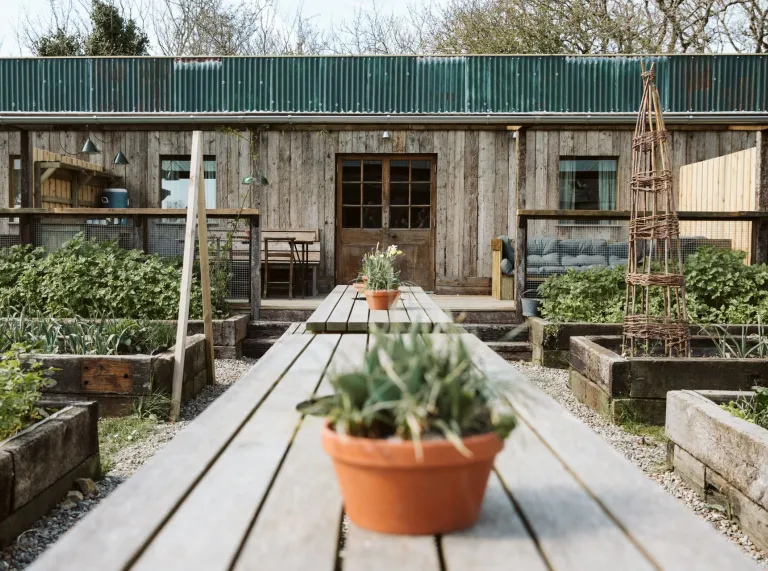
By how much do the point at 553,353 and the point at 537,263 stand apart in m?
1.38

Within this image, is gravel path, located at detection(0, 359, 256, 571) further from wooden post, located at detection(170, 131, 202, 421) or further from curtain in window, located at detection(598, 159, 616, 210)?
curtain in window, located at detection(598, 159, 616, 210)

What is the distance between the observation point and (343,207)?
431 inches

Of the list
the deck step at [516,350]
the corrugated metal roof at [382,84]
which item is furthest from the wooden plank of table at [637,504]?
the corrugated metal roof at [382,84]

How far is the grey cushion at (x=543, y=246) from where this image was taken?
26.3 feet

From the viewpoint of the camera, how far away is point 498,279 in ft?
32.4

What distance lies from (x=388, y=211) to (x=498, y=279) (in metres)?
1.96

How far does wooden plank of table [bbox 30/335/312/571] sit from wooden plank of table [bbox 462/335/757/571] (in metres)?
0.62

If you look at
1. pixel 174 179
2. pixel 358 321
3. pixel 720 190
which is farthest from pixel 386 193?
pixel 358 321

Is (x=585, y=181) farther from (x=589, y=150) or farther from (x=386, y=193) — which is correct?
(x=386, y=193)

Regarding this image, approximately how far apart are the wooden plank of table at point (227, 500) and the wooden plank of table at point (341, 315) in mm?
1905

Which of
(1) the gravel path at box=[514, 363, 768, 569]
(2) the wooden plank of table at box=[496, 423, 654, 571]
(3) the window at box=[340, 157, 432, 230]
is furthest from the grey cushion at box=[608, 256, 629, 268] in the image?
(2) the wooden plank of table at box=[496, 423, 654, 571]

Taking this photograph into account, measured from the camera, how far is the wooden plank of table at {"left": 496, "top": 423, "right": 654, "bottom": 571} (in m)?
1.14

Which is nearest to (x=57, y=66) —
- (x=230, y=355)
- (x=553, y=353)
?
(x=230, y=355)

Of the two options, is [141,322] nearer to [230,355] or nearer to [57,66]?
[230,355]
